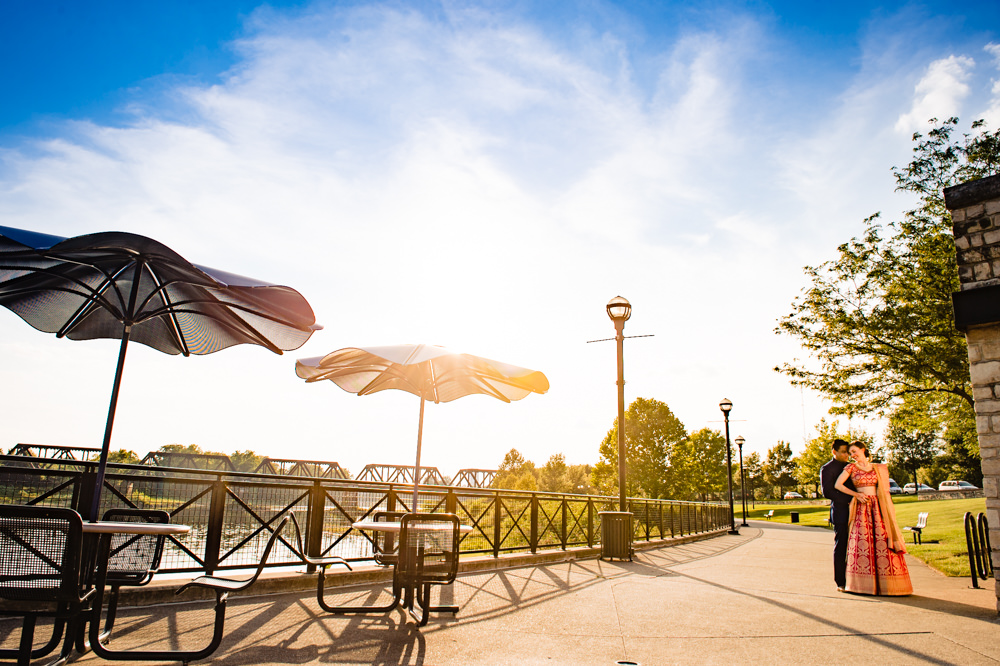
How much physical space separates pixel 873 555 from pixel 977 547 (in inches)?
102

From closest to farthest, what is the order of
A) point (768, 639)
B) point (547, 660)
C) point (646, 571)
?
point (547, 660) < point (768, 639) < point (646, 571)

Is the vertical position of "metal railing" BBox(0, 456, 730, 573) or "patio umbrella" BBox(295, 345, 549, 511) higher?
"patio umbrella" BBox(295, 345, 549, 511)

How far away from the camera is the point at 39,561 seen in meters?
2.86

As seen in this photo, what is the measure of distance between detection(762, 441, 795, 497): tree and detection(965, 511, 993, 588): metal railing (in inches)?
2676

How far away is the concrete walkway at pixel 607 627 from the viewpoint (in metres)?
4.21

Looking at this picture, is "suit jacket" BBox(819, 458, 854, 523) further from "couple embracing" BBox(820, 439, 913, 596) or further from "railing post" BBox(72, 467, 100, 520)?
"railing post" BBox(72, 467, 100, 520)

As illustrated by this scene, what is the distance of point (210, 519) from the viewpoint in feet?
20.3

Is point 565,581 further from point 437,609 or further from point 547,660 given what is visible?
point 547,660

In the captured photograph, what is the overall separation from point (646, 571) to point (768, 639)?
466 cm

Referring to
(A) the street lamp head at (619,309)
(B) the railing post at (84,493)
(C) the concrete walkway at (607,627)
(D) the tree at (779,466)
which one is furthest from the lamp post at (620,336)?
(D) the tree at (779,466)

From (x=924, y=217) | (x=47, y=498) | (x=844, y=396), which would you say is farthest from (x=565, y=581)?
(x=924, y=217)

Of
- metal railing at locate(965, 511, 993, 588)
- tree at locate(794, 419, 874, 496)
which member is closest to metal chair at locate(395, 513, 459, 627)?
metal railing at locate(965, 511, 993, 588)

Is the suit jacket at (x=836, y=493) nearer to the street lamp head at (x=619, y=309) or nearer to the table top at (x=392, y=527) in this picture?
the street lamp head at (x=619, y=309)

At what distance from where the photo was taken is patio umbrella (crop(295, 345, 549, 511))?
19.8ft
